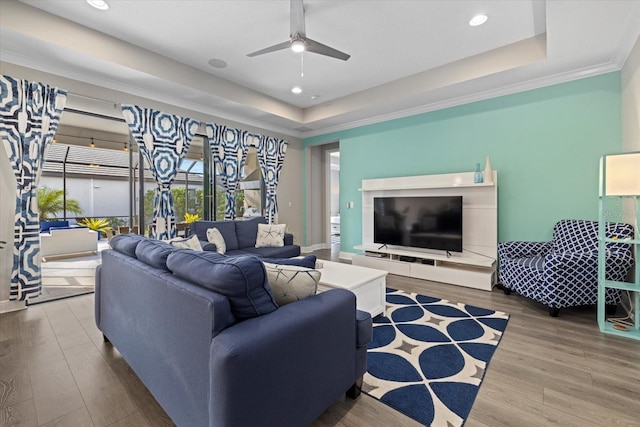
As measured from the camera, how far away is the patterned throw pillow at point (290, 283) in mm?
1549

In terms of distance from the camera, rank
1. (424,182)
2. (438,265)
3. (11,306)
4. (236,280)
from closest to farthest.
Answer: (236,280) < (11,306) < (438,265) < (424,182)

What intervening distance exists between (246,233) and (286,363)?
3683mm

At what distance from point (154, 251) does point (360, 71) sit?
3.83 m

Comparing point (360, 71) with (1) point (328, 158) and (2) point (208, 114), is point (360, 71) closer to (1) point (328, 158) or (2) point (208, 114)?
(2) point (208, 114)

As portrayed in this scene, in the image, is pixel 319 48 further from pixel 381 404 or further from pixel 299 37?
pixel 381 404

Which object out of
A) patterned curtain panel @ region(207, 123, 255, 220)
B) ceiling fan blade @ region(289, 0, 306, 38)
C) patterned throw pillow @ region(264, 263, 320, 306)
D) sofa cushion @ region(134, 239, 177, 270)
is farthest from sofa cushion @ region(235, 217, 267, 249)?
→ patterned throw pillow @ region(264, 263, 320, 306)

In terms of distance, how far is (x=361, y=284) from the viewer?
8.98ft

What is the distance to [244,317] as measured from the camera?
1.27m

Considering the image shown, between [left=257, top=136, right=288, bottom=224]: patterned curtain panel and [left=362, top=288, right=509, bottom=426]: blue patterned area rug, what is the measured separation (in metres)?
3.49

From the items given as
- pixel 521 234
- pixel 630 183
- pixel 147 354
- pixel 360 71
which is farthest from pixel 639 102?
pixel 147 354

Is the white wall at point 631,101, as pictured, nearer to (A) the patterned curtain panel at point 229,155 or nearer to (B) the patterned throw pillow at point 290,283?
(B) the patterned throw pillow at point 290,283

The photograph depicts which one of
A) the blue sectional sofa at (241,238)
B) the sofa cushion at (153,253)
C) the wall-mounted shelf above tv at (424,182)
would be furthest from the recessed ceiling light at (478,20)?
the blue sectional sofa at (241,238)

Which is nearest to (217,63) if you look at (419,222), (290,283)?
(290,283)

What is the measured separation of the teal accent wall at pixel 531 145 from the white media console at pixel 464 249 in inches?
7.4
